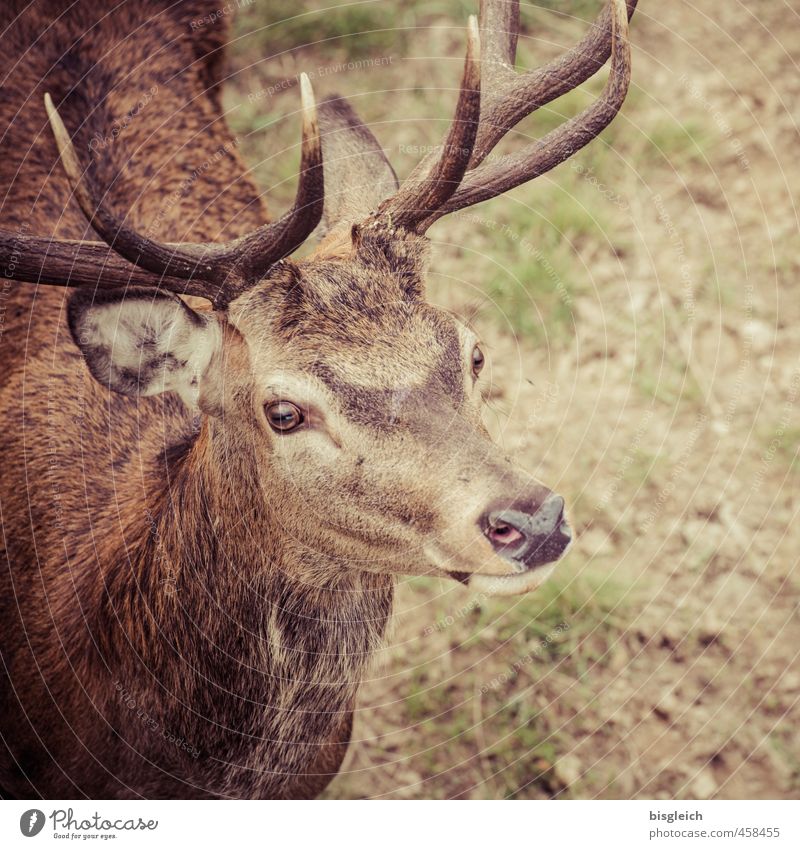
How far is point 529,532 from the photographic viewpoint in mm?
1651

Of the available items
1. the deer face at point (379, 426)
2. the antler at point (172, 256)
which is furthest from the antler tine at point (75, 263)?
the deer face at point (379, 426)

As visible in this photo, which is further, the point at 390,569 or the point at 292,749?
the point at 292,749

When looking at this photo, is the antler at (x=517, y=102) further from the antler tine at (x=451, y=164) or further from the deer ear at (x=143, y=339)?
the deer ear at (x=143, y=339)

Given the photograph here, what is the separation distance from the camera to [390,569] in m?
1.90

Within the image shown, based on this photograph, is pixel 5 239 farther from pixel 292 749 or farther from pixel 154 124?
pixel 292 749

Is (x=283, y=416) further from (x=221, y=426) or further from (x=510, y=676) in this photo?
(x=510, y=676)

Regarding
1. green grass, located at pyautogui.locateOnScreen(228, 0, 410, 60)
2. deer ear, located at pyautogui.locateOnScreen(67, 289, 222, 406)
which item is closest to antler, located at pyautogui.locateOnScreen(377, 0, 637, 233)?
deer ear, located at pyautogui.locateOnScreen(67, 289, 222, 406)

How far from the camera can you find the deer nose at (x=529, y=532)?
165 cm

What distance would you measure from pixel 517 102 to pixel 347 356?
30.1 inches

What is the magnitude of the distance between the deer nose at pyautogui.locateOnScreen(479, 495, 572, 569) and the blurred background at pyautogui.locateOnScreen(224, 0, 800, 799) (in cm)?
140

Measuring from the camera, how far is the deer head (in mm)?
1701
